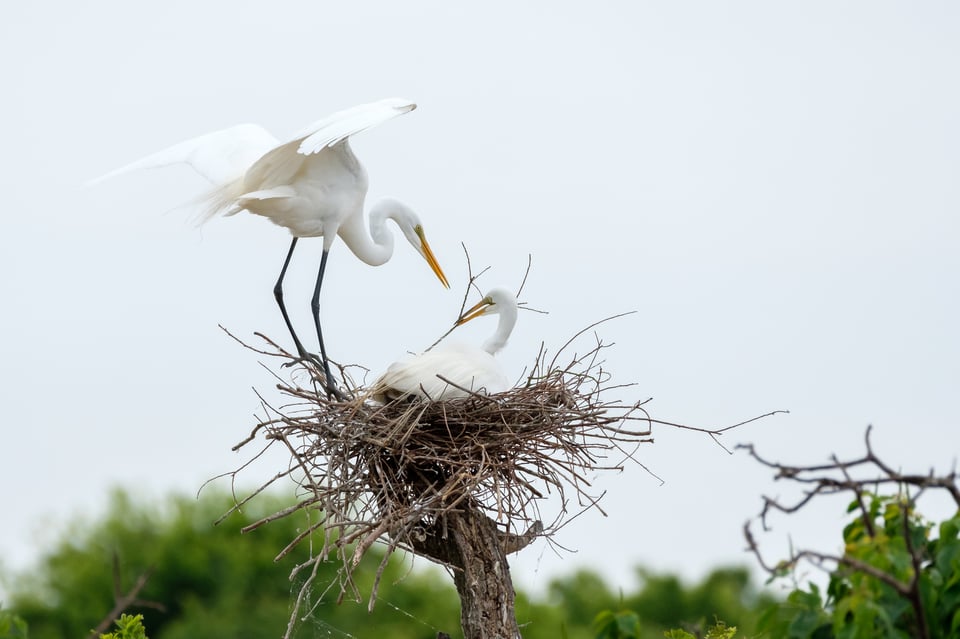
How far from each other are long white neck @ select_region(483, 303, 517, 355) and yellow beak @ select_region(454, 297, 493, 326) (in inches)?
3.4

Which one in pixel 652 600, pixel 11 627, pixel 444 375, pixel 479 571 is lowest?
pixel 11 627

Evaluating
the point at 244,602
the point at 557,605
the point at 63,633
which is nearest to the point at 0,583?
the point at 63,633

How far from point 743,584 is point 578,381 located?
2155 centimetres

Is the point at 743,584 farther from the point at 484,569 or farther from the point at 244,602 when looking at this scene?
the point at 484,569

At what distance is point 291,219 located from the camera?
589 centimetres

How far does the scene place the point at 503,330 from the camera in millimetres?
5758

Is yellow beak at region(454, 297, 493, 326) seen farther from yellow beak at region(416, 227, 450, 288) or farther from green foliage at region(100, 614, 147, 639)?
green foliage at region(100, 614, 147, 639)

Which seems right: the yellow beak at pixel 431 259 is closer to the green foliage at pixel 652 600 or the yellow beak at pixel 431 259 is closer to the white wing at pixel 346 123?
the white wing at pixel 346 123

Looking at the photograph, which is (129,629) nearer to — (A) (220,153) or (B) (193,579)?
A: (A) (220,153)

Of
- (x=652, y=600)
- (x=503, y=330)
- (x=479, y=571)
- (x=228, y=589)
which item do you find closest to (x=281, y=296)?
(x=503, y=330)

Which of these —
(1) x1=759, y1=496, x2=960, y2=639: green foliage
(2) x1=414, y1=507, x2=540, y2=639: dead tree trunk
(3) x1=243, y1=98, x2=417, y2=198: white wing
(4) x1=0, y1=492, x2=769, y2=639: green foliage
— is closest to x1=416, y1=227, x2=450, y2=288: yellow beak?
(3) x1=243, y1=98, x2=417, y2=198: white wing

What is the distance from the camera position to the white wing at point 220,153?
6.13 m

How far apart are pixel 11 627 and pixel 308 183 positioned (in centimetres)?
359

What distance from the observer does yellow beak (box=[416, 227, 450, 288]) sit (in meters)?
6.24
